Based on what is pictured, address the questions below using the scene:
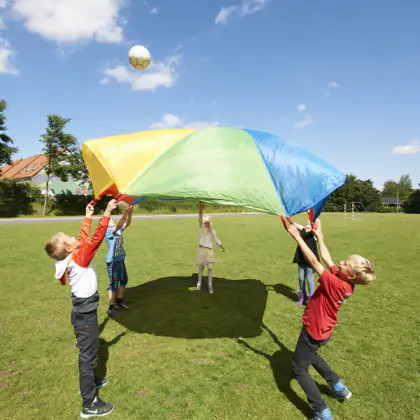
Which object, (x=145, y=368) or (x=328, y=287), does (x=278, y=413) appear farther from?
(x=145, y=368)

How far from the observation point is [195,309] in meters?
7.31

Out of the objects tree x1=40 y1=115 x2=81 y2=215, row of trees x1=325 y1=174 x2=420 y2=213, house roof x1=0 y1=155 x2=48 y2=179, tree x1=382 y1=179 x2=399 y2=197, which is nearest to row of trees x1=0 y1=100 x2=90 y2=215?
tree x1=40 y1=115 x2=81 y2=215

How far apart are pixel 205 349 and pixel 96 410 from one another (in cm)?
214

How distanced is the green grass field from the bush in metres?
32.5

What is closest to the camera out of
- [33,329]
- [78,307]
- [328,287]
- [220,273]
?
[328,287]

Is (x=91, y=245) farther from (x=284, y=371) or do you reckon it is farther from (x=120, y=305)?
(x=120, y=305)

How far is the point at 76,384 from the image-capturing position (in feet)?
14.8

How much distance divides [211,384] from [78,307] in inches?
87.1

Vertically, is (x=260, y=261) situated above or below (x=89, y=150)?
below

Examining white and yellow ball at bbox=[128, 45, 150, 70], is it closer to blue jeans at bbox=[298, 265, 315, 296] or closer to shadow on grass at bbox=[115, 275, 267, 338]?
shadow on grass at bbox=[115, 275, 267, 338]

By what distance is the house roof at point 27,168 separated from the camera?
5692cm

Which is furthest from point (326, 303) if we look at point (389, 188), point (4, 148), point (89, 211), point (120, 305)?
point (389, 188)

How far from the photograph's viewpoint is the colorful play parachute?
176 inches

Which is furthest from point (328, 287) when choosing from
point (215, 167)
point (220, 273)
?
point (220, 273)
